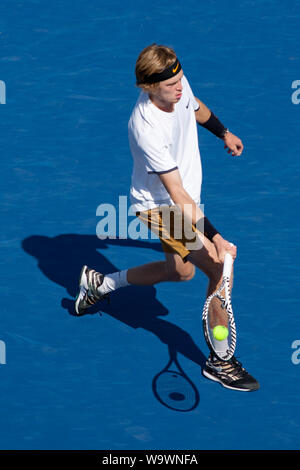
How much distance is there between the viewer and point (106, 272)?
8.55 m

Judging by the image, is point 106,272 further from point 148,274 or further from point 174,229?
point 174,229

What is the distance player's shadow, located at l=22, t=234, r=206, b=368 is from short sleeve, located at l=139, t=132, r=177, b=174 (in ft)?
4.95

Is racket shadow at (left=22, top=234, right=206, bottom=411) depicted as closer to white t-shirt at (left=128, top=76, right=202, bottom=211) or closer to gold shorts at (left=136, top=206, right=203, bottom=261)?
gold shorts at (left=136, top=206, right=203, bottom=261)

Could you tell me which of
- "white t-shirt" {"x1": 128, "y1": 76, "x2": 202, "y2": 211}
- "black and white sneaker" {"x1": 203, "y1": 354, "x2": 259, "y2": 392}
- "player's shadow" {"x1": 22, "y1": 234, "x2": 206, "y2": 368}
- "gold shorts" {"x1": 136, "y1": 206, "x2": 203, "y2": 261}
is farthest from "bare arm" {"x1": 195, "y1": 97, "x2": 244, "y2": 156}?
"black and white sneaker" {"x1": 203, "y1": 354, "x2": 259, "y2": 392}

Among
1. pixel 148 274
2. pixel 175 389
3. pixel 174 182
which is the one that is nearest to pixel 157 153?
pixel 174 182

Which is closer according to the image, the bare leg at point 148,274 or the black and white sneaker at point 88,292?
the bare leg at point 148,274

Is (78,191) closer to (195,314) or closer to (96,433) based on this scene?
(195,314)

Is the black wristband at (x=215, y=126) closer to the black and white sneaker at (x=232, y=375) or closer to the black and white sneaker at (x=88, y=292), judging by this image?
the black and white sneaker at (x=88, y=292)

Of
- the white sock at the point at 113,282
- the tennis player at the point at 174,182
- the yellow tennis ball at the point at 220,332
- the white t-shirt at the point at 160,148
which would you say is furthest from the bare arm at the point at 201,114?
the yellow tennis ball at the point at 220,332

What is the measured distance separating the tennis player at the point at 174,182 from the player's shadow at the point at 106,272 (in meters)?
0.36

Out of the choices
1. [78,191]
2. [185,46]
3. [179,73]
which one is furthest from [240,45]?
[179,73]

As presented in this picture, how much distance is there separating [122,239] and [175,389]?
6.21 feet

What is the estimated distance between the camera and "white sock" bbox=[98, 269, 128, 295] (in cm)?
790

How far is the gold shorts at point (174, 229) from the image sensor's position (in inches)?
283
